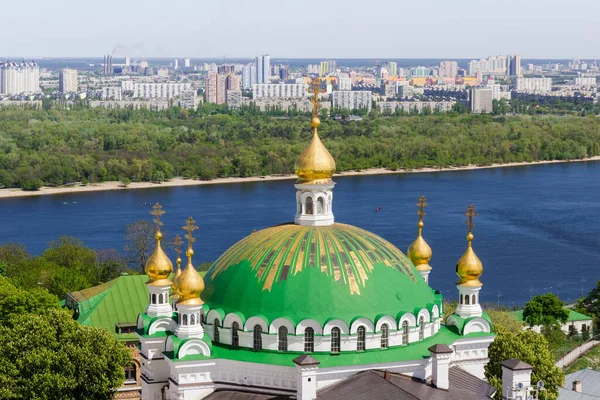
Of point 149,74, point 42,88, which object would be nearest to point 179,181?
point 42,88

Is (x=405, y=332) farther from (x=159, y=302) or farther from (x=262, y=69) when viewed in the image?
(x=262, y=69)

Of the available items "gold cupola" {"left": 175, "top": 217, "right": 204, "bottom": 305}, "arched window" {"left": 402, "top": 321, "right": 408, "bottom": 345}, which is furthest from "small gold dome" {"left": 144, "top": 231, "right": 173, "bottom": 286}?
"arched window" {"left": 402, "top": 321, "right": 408, "bottom": 345}

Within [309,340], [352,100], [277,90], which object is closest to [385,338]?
[309,340]

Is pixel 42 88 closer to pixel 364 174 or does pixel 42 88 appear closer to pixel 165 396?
pixel 364 174

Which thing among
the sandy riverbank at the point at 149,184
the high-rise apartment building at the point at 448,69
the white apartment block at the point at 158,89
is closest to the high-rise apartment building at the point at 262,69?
the white apartment block at the point at 158,89

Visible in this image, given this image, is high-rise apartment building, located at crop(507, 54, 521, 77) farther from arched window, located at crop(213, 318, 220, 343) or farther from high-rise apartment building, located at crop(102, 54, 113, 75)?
arched window, located at crop(213, 318, 220, 343)

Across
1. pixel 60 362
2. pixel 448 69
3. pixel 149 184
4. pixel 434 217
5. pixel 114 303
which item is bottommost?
pixel 149 184
